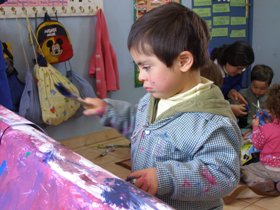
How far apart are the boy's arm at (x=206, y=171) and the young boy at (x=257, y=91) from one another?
1985 millimetres

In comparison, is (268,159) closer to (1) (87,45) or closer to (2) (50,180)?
(1) (87,45)

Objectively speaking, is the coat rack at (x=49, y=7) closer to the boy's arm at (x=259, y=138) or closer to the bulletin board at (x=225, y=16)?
the bulletin board at (x=225, y=16)

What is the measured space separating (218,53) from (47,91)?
1125 mm

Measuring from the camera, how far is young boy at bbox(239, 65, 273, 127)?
2674 millimetres

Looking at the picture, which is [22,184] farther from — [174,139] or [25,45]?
[25,45]

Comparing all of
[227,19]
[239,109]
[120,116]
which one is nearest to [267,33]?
[227,19]

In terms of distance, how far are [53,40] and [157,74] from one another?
1.61 meters

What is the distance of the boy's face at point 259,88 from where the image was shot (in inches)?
105

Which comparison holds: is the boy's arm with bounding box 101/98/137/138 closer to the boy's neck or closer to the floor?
the boy's neck

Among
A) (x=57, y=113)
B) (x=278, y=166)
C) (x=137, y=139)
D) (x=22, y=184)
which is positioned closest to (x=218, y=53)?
(x=278, y=166)

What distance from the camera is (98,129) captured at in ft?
9.10

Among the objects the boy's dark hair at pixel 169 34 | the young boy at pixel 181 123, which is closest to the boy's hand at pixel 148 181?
the young boy at pixel 181 123

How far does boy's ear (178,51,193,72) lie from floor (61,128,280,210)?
1.21 m

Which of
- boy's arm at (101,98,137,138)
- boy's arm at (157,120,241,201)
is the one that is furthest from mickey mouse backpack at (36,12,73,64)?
boy's arm at (157,120,241,201)
